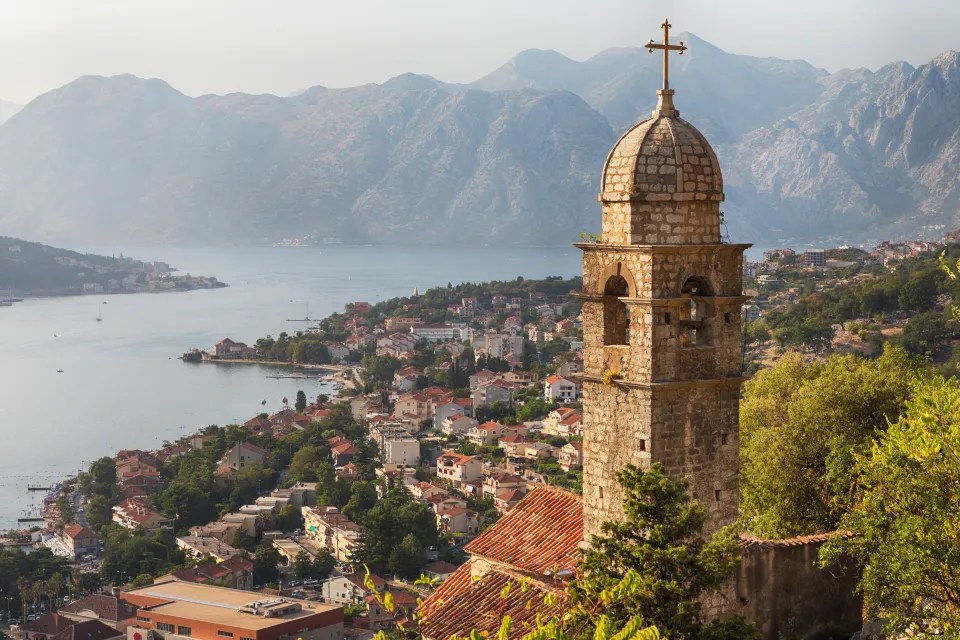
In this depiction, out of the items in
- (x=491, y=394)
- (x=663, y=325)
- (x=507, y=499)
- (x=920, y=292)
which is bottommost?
(x=507, y=499)

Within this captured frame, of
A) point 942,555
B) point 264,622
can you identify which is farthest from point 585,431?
point 264,622

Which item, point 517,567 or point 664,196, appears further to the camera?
point 517,567

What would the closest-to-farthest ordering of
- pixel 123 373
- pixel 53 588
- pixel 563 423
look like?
pixel 53 588 → pixel 563 423 → pixel 123 373

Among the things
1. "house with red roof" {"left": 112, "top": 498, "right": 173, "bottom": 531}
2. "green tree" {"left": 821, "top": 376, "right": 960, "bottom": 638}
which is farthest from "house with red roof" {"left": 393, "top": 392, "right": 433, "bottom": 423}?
"green tree" {"left": 821, "top": 376, "right": 960, "bottom": 638}

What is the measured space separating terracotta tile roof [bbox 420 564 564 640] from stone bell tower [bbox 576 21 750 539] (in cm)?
60

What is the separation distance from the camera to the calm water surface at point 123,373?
219ft

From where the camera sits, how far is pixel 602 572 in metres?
6.42

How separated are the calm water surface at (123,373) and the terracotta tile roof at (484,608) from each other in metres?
44.7

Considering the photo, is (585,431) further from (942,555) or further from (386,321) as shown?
(386,321)

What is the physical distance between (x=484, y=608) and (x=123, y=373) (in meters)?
87.3

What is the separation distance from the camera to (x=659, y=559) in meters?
6.44

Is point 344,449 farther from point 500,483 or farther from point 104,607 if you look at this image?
point 104,607

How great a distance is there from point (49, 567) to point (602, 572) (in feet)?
119

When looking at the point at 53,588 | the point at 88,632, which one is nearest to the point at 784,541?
the point at 88,632
